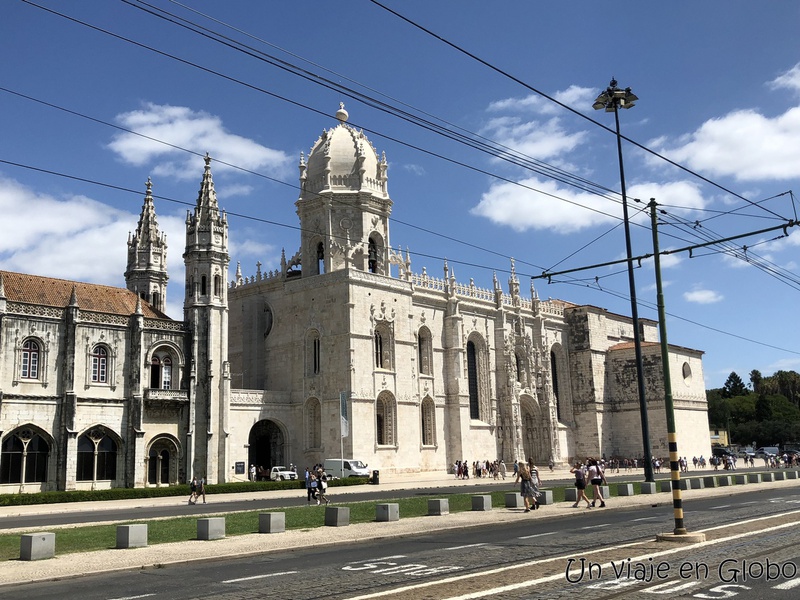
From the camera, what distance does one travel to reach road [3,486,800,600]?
39.7 ft

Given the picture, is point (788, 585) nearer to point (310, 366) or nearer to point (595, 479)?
point (595, 479)

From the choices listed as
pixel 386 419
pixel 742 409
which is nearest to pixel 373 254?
pixel 386 419

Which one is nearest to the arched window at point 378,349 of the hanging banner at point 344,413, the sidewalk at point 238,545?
the hanging banner at point 344,413

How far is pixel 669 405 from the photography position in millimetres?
18719

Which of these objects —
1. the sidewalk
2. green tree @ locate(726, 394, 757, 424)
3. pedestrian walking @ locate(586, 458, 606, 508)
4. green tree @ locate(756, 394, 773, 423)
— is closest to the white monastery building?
the sidewalk

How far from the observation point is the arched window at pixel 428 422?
6144 centimetres

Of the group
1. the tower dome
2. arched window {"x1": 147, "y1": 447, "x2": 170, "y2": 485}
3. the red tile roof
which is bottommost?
arched window {"x1": 147, "y1": 447, "x2": 170, "y2": 485}

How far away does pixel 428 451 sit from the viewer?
199 ft

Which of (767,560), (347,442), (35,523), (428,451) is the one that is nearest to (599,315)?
(428,451)

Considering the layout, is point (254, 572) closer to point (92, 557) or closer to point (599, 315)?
point (92, 557)

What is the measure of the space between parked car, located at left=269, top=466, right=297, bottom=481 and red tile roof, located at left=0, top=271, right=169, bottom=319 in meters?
12.5

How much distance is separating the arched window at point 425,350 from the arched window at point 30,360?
28.0 meters

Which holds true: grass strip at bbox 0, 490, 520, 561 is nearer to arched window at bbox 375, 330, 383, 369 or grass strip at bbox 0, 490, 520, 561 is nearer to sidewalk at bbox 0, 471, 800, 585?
sidewalk at bbox 0, 471, 800, 585

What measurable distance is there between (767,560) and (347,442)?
41.5 meters
